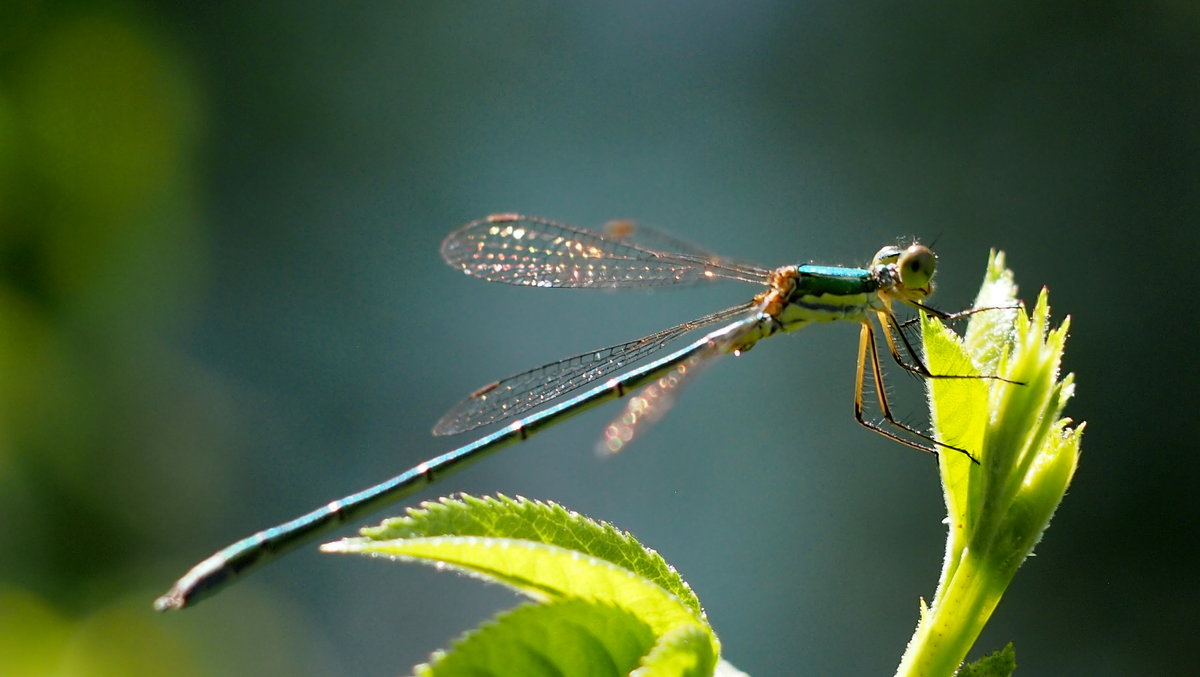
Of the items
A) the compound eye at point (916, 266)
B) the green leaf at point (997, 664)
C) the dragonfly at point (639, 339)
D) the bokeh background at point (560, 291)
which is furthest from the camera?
the bokeh background at point (560, 291)

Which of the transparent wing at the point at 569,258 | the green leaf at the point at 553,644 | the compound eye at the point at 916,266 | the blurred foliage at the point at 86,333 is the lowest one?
the blurred foliage at the point at 86,333

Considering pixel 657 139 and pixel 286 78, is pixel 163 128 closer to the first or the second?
pixel 286 78

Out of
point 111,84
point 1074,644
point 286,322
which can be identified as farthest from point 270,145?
point 1074,644

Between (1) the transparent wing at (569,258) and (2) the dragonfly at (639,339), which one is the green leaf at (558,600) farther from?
(1) the transparent wing at (569,258)

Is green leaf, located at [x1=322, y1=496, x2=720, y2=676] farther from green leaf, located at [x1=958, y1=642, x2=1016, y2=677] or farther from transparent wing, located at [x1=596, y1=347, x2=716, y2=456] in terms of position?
transparent wing, located at [x1=596, y1=347, x2=716, y2=456]

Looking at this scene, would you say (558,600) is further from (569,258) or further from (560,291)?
(560,291)

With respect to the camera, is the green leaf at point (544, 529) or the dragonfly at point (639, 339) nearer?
the green leaf at point (544, 529)

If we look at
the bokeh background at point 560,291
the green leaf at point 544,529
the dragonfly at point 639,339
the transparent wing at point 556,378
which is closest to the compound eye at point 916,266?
the dragonfly at point 639,339

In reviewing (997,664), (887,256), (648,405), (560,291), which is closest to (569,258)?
(648,405)

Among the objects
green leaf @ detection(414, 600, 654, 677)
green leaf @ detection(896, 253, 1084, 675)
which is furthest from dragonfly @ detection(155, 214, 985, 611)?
green leaf @ detection(414, 600, 654, 677)
